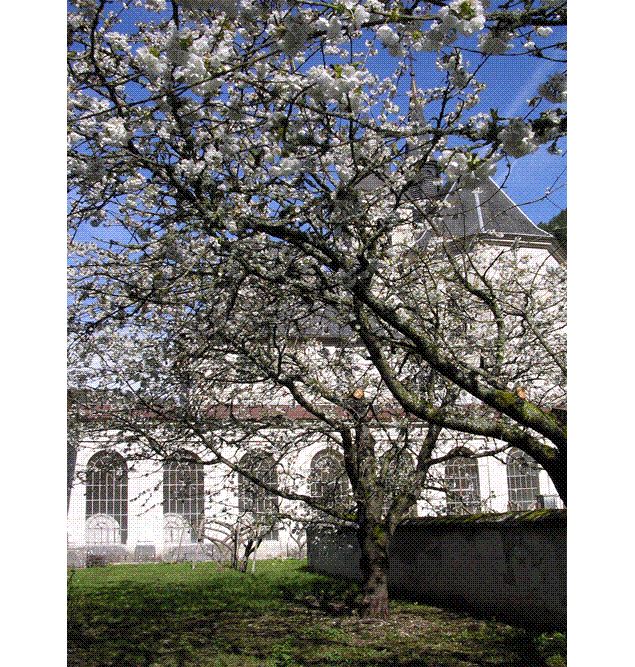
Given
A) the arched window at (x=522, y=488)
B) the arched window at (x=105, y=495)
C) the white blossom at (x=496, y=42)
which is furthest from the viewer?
the arched window at (x=522, y=488)

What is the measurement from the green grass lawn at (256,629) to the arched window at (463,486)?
2.44ft

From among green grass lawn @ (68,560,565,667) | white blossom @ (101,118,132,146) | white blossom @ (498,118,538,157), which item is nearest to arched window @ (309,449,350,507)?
green grass lawn @ (68,560,565,667)

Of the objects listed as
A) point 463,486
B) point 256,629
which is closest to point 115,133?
point 256,629

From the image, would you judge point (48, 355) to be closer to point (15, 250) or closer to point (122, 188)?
point (15, 250)

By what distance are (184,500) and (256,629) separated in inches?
49.0

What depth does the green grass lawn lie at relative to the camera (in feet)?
9.35

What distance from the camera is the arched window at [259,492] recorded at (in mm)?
4008

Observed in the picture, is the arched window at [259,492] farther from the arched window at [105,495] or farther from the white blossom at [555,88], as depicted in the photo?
the white blossom at [555,88]

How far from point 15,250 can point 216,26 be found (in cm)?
75

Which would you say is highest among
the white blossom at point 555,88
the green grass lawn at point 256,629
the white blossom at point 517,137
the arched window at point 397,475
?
the white blossom at point 555,88

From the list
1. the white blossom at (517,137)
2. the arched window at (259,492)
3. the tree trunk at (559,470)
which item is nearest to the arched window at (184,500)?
the arched window at (259,492)

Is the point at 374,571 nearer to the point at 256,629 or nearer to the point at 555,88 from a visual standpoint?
the point at 256,629

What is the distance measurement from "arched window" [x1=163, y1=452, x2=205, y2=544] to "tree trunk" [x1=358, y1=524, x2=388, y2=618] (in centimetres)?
114

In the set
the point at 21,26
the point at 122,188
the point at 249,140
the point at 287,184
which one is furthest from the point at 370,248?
the point at 21,26
